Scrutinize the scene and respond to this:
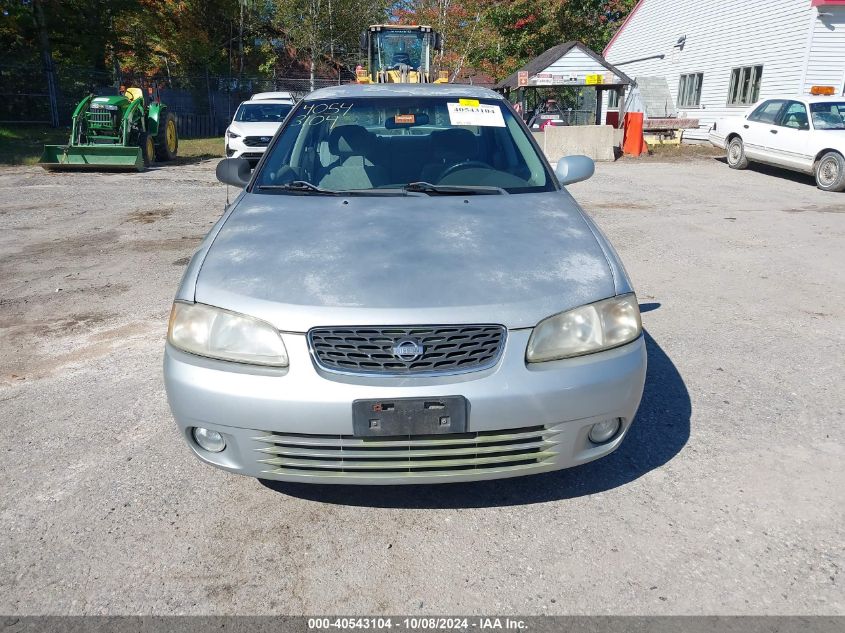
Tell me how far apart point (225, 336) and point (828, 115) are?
13792mm

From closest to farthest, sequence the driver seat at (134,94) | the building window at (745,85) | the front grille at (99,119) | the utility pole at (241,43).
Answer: the front grille at (99,119)
the driver seat at (134,94)
the building window at (745,85)
the utility pole at (241,43)

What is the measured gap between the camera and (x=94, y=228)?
8.62 meters

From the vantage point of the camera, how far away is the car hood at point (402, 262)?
7.88 ft

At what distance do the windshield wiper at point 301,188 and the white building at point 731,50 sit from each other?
1857 cm

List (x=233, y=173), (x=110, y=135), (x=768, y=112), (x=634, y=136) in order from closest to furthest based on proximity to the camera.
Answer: (x=233, y=173), (x=768, y=112), (x=110, y=135), (x=634, y=136)

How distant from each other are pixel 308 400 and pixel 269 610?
2.34 feet

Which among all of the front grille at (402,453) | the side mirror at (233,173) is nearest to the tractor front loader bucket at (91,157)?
the side mirror at (233,173)

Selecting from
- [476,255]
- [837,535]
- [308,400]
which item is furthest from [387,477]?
[837,535]

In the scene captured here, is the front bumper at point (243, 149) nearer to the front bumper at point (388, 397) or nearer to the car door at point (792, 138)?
the car door at point (792, 138)

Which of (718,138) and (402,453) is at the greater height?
(718,138)

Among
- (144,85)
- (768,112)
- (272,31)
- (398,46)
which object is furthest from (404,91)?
(272,31)

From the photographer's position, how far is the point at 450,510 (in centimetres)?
272

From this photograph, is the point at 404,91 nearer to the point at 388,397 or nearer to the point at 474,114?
the point at 474,114

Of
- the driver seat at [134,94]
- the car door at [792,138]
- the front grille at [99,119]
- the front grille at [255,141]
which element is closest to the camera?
the car door at [792,138]
